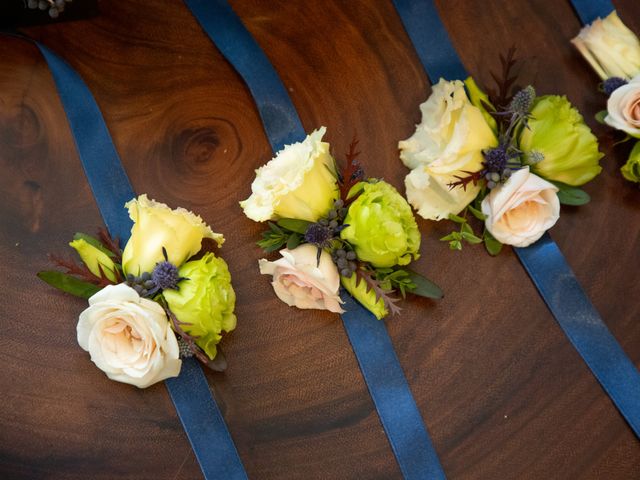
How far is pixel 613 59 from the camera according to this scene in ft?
4.20

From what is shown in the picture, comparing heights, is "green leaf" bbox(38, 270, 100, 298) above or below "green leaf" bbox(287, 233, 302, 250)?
above

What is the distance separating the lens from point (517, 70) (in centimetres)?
131

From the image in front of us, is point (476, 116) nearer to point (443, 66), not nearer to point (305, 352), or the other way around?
point (443, 66)

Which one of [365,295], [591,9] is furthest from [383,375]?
[591,9]

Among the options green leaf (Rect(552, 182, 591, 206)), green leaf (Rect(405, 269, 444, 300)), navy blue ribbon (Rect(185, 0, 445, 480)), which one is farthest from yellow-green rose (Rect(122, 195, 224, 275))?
green leaf (Rect(552, 182, 591, 206))

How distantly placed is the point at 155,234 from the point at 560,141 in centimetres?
64

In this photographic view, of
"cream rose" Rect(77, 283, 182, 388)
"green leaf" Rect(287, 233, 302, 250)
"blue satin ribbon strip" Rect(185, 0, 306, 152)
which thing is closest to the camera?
"cream rose" Rect(77, 283, 182, 388)

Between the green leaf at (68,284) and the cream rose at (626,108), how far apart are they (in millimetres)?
868

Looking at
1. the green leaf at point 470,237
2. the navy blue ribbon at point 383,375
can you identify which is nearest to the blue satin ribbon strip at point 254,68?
the navy blue ribbon at point 383,375

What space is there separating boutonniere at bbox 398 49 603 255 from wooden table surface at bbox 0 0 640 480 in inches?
1.8

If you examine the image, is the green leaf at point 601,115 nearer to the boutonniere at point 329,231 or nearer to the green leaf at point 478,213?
the green leaf at point 478,213

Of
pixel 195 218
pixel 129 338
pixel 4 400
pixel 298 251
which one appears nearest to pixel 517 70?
pixel 298 251

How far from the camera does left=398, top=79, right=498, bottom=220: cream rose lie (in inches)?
46.0

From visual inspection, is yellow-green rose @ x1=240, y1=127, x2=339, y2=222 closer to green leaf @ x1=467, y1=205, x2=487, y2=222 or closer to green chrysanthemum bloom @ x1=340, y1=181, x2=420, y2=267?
green chrysanthemum bloom @ x1=340, y1=181, x2=420, y2=267
